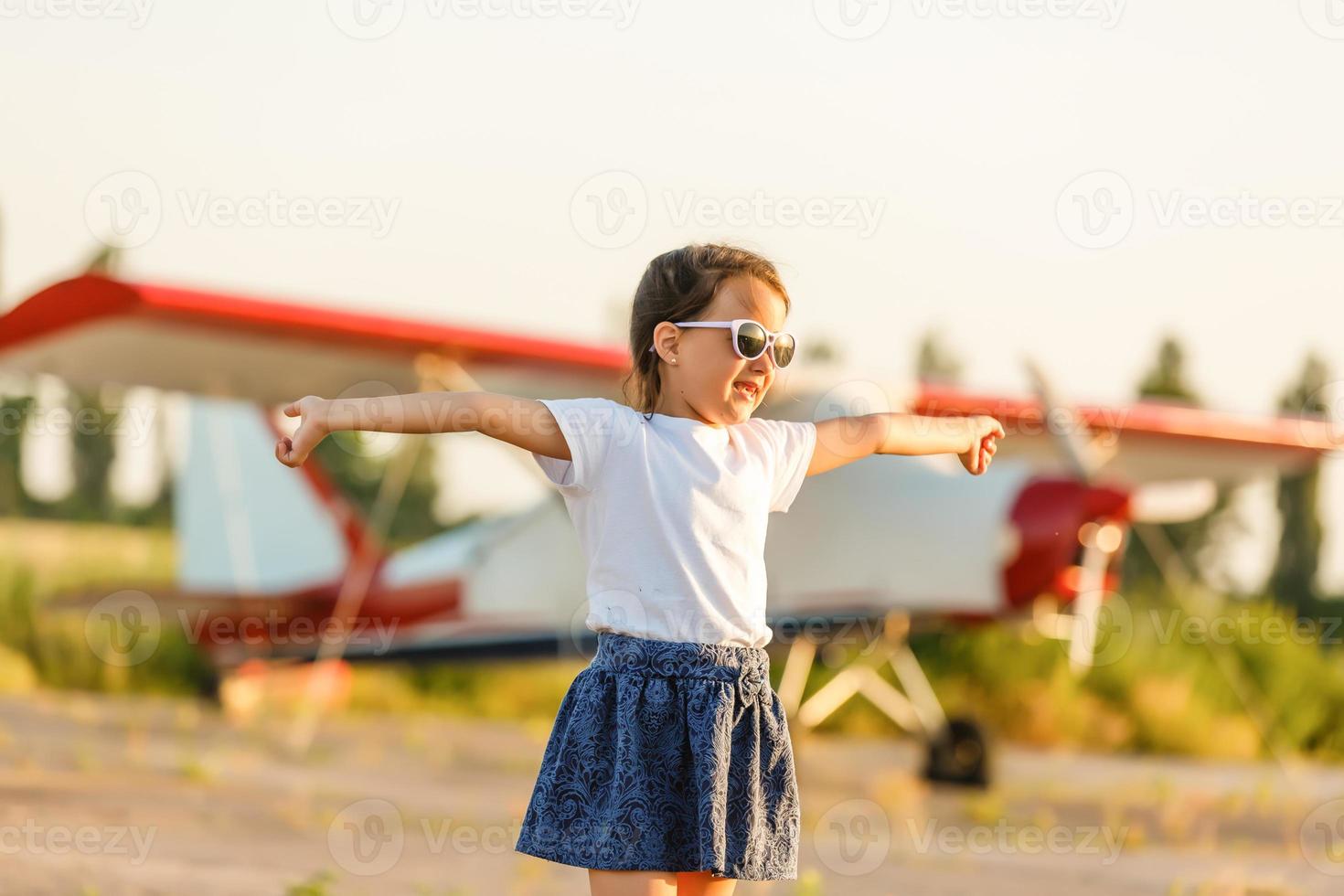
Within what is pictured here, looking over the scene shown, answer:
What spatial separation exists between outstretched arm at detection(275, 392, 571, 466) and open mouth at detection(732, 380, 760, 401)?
0.27m

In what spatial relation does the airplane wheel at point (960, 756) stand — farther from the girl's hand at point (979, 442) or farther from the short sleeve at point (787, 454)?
the short sleeve at point (787, 454)

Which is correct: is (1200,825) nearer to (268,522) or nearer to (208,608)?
(208,608)

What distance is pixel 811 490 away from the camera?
7.45 meters

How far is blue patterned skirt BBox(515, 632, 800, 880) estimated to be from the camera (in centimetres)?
184

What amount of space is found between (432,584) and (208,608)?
182 cm
